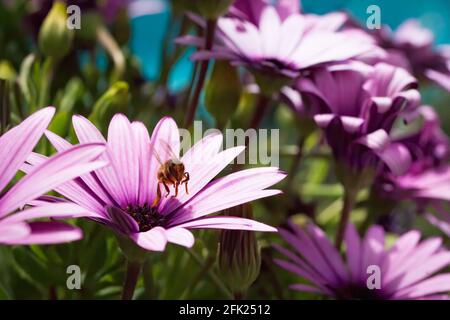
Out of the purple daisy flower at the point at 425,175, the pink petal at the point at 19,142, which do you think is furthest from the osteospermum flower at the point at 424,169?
the pink petal at the point at 19,142

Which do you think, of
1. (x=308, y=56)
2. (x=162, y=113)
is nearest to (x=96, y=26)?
(x=162, y=113)

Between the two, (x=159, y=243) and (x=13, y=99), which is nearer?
(x=159, y=243)

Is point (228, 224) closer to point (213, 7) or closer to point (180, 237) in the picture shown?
point (180, 237)

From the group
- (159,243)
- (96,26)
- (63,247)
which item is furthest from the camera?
(96,26)

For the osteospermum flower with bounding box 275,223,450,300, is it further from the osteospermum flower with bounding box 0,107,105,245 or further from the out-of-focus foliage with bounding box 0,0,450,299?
the osteospermum flower with bounding box 0,107,105,245

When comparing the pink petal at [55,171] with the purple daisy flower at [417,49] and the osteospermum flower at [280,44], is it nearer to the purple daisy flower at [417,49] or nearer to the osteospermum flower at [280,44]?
the osteospermum flower at [280,44]

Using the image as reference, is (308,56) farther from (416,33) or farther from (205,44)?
(416,33)
